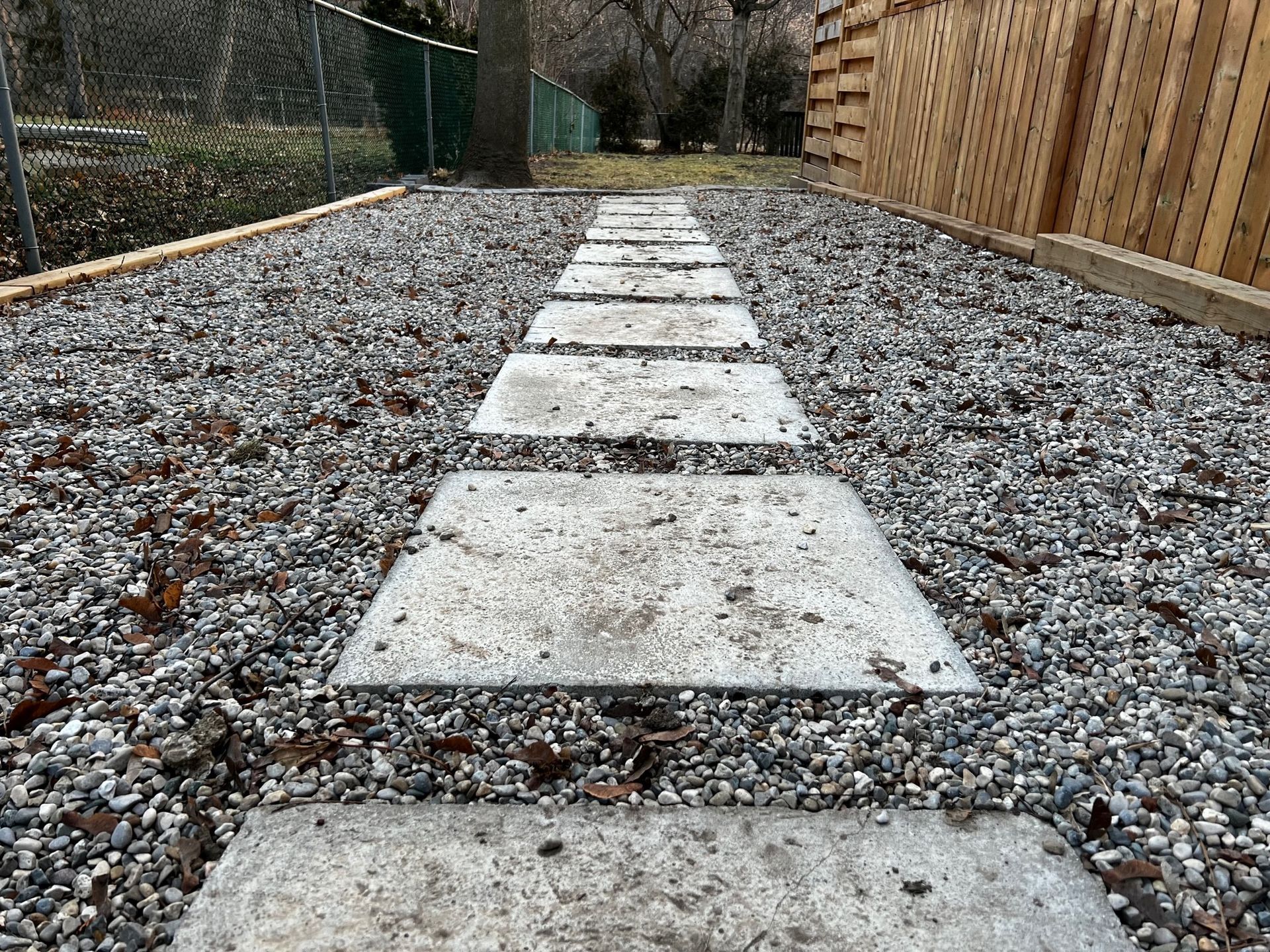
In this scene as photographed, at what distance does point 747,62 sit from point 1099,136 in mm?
15668

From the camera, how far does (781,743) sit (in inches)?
53.7

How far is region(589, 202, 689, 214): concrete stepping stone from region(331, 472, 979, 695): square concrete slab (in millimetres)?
6178

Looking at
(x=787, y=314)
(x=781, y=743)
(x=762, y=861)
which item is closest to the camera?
(x=762, y=861)

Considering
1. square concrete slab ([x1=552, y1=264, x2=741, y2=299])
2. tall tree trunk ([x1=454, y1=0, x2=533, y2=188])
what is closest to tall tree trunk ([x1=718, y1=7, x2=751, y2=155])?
tall tree trunk ([x1=454, y1=0, x2=533, y2=188])

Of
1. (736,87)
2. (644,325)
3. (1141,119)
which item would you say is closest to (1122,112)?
(1141,119)

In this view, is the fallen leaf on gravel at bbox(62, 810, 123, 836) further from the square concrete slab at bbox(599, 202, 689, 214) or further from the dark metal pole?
the square concrete slab at bbox(599, 202, 689, 214)

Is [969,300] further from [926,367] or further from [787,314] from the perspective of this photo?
[926,367]

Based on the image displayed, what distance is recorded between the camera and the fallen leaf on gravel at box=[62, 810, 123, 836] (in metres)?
1.18

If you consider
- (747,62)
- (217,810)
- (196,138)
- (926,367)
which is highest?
(747,62)

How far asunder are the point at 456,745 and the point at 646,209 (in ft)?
24.7

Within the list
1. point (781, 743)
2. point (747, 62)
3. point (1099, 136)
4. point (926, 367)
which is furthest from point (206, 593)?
point (747, 62)

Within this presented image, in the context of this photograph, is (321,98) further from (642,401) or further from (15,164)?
(642,401)

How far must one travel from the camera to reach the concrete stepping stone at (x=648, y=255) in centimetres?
556

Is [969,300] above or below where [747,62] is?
below
